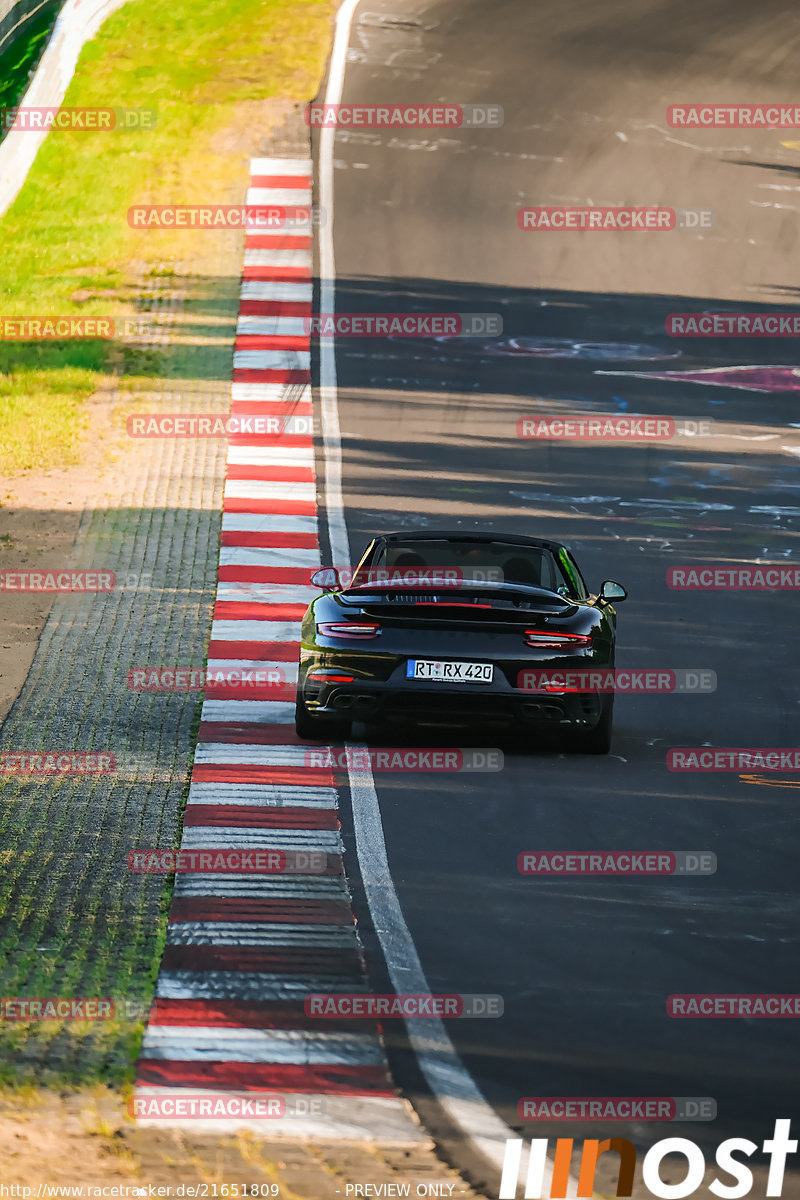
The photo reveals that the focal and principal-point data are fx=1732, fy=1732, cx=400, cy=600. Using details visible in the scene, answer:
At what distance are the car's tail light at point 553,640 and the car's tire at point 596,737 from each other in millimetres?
438

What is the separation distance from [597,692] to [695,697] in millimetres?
2420

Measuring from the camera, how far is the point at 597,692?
1051 cm

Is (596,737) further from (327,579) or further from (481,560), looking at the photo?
(327,579)

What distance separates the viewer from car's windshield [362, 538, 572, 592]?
11.2m

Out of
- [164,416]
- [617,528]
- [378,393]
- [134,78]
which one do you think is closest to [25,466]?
[164,416]

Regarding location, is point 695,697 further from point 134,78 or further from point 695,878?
point 134,78

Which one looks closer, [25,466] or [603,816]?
[603,816]

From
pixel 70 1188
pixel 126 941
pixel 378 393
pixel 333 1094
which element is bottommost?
pixel 378 393
